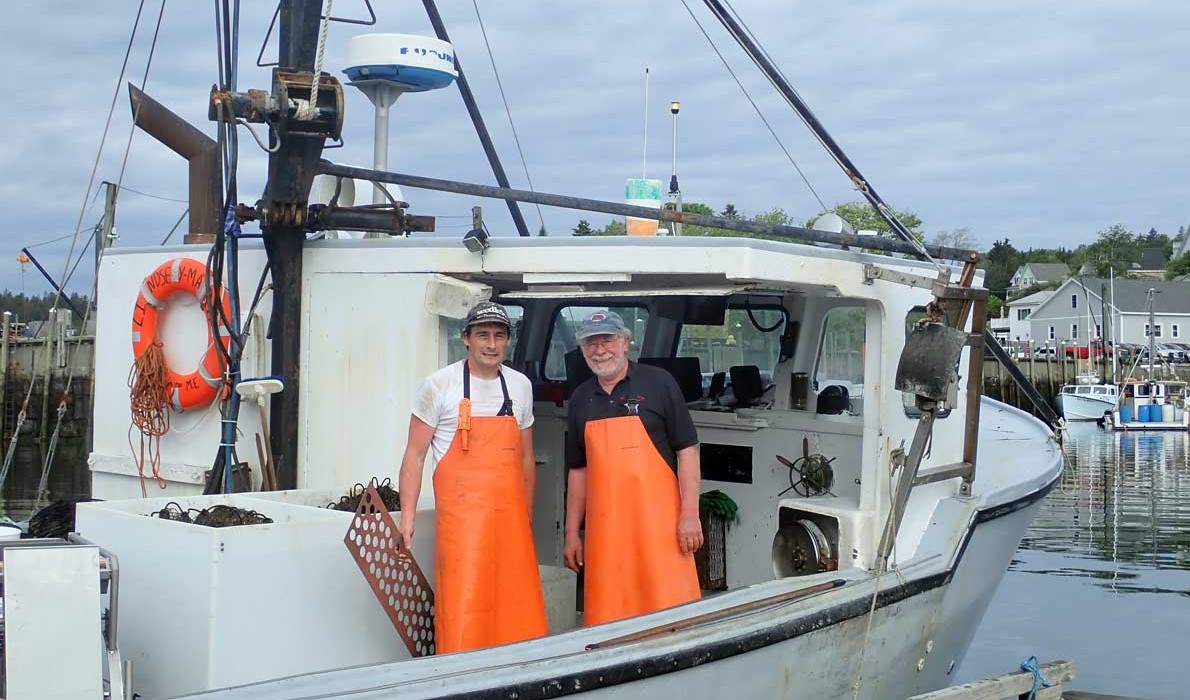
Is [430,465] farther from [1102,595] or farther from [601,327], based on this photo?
[1102,595]

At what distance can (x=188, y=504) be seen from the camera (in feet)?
16.0

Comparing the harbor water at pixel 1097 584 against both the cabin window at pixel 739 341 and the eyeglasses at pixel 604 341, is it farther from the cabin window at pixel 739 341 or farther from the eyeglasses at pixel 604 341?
the eyeglasses at pixel 604 341

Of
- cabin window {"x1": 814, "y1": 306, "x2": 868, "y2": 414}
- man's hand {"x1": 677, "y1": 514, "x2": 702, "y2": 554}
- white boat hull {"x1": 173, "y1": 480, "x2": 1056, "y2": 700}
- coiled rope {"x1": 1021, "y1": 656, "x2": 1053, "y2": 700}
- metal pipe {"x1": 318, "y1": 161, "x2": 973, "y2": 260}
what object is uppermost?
metal pipe {"x1": 318, "y1": 161, "x2": 973, "y2": 260}

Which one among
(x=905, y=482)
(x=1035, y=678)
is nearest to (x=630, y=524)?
(x=905, y=482)

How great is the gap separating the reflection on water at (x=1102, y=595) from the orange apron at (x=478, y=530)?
13.5 ft

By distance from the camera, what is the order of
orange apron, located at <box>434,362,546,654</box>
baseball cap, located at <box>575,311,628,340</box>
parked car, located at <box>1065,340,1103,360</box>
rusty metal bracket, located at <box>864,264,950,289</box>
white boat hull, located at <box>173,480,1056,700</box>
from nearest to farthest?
white boat hull, located at <box>173,480,1056,700</box>
orange apron, located at <box>434,362,546,654</box>
baseball cap, located at <box>575,311,628,340</box>
rusty metal bracket, located at <box>864,264,950,289</box>
parked car, located at <box>1065,340,1103,360</box>

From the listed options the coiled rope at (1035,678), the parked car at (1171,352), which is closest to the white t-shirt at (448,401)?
the coiled rope at (1035,678)

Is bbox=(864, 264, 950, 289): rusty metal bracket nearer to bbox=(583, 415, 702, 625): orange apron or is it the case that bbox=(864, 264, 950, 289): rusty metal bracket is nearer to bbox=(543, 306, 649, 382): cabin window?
bbox=(583, 415, 702, 625): orange apron

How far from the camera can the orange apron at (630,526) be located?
16.4ft

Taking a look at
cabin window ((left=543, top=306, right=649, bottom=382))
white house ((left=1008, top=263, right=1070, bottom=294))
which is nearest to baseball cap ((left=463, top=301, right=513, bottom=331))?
cabin window ((left=543, top=306, right=649, bottom=382))

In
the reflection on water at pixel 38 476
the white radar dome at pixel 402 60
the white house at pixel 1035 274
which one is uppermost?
the white house at pixel 1035 274

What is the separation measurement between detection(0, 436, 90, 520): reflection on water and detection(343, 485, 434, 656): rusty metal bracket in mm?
14581

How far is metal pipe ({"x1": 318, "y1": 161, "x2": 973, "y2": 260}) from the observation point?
5.91 meters

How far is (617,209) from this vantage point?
20.0 ft
